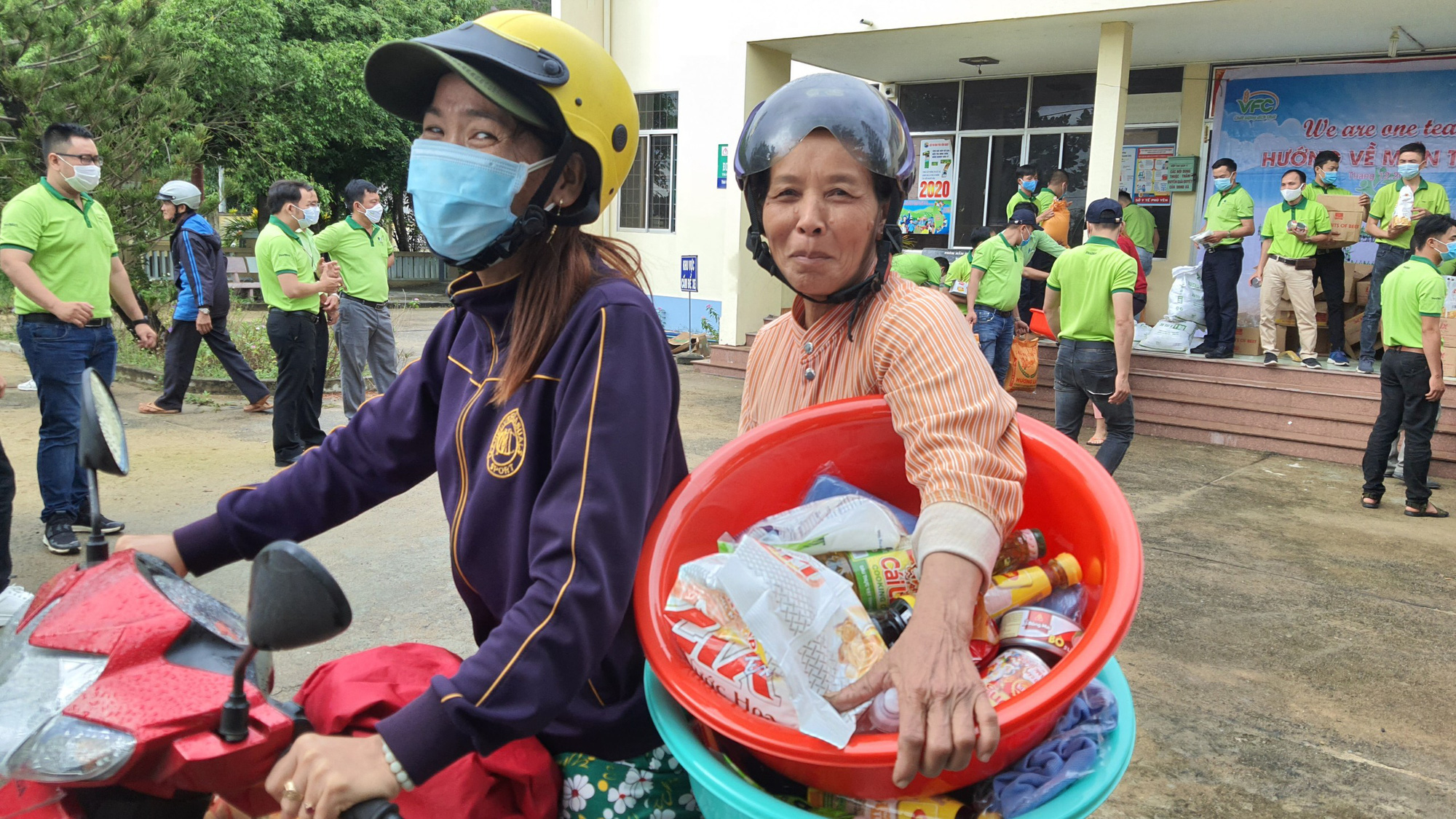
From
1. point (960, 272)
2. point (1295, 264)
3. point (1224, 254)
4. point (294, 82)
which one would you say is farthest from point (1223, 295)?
point (294, 82)

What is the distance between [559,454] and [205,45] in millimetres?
19743

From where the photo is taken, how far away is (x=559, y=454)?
1.30 m

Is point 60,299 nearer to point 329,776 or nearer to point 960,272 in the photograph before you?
point 329,776

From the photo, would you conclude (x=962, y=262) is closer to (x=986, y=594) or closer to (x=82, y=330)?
(x=82, y=330)

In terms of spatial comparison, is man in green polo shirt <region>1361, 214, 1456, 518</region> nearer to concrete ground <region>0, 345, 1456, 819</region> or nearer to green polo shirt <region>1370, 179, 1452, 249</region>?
concrete ground <region>0, 345, 1456, 819</region>

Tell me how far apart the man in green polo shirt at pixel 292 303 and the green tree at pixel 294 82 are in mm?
10780

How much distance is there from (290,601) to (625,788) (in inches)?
23.9

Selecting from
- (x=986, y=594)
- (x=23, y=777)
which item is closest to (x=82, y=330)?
(x=23, y=777)

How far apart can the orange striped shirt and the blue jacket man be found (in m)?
7.92

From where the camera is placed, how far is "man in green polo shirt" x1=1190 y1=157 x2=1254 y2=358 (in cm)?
986

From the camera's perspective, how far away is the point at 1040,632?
4.50 feet

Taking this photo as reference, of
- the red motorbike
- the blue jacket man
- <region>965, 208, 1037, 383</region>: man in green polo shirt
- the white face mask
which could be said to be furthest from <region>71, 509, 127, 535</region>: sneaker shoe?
<region>965, 208, 1037, 383</region>: man in green polo shirt

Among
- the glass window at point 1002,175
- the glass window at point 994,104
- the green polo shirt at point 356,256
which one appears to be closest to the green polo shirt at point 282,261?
the green polo shirt at point 356,256

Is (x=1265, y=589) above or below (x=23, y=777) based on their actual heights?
below
